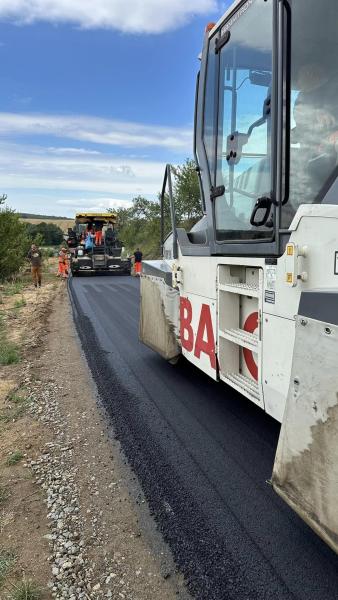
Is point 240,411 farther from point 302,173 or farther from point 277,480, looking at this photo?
point 302,173

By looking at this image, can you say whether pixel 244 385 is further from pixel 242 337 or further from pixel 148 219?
pixel 148 219

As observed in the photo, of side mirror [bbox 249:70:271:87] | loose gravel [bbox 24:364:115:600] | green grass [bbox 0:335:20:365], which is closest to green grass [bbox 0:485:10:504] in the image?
loose gravel [bbox 24:364:115:600]

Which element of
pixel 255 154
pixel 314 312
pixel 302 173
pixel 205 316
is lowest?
pixel 205 316

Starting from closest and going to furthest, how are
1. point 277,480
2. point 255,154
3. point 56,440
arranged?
point 277,480 → point 255,154 → point 56,440

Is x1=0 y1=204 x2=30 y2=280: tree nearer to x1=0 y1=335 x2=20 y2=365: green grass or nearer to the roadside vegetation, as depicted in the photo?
the roadside vegetation

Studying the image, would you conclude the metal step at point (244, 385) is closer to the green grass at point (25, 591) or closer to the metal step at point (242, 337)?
the metal step at point (242, 337)

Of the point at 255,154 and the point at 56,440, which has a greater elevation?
the point at 255,154

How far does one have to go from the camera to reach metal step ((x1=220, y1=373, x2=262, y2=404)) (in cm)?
280

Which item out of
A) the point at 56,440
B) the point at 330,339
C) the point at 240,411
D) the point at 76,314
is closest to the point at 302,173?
the point at 330,339

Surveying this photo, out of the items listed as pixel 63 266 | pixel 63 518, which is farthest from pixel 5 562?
pixel 63 266

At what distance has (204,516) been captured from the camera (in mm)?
2486

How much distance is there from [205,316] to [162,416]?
3.16 feet

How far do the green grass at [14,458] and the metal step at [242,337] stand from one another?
1.66 meters

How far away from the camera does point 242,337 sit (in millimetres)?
2975
